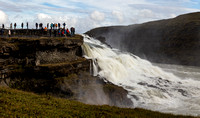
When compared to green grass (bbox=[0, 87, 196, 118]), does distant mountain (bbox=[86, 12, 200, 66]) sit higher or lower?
higher

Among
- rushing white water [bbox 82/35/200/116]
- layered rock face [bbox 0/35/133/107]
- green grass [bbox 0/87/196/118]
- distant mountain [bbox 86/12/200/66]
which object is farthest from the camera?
distant mountain [bbox 86/12/200/66]

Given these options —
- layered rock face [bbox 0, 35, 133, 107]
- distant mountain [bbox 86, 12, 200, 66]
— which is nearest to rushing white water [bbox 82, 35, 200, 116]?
layered rock face [bbox 0, 35, 133, 107]

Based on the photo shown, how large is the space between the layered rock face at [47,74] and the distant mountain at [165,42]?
1771 inches

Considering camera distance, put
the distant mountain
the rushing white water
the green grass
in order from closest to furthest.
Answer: the green grass
the rushing white water
the distant mountain

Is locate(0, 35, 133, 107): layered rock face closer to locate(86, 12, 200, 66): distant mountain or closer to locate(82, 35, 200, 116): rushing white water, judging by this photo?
locate(82, 35, 200, 116): rushing white water

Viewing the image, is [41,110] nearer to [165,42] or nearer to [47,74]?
[47,74]

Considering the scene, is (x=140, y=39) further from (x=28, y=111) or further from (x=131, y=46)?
(x=28, y=111)

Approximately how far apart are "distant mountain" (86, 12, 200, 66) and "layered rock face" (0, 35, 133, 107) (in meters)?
45.0

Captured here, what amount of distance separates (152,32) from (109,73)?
228ft

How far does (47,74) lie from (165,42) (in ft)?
222

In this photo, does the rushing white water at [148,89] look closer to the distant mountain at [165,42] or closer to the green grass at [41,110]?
the green grass at [41,110]

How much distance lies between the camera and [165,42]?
266ft

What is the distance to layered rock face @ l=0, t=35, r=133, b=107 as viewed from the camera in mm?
21281

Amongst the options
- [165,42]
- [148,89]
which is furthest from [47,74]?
[165,42]
